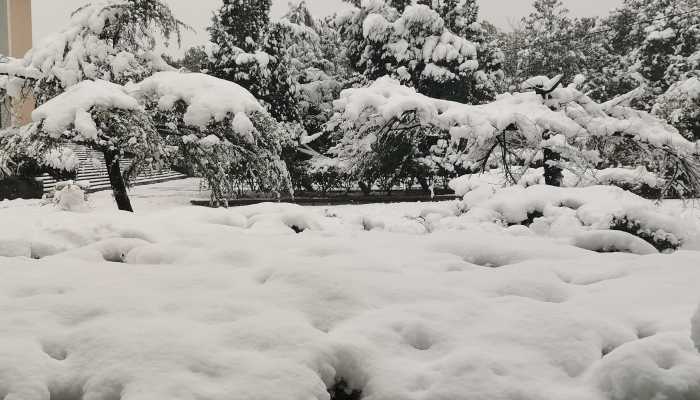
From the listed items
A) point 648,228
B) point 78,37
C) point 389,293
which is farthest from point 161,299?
point 78,37

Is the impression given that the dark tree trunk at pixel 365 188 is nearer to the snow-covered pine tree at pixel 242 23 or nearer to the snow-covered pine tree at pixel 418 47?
the snow-covered pine tree at pixel 418 47

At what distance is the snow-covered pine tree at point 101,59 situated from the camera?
6.75 metres

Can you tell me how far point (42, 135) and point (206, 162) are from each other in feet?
7.00

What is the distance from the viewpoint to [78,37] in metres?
6.98

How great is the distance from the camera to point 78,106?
18.1 ft

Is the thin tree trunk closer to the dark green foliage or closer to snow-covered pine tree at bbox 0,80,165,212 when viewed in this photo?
snow-covered pine tree at bbox 0,80,165,212

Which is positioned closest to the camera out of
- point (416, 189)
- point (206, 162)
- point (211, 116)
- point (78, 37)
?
point (211, 116)

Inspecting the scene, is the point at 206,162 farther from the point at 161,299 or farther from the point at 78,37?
the point at 161,299

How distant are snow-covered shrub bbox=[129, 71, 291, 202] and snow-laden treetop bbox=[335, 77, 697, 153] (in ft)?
4.29

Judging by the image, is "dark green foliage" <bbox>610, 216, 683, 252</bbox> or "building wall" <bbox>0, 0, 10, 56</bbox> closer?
"dark green foliage" <bbox>610, 216, 683, 252</bbox>

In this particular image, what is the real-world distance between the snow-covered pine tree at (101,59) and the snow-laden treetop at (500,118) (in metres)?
2.60

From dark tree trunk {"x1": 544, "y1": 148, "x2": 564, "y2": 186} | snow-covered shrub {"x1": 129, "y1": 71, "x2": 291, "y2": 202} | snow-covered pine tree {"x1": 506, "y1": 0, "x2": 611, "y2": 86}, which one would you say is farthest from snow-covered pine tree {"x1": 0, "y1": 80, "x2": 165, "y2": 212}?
snow-covered pine tree {"x1": 506, "y1": 0, "x2": 611, "y2": 86}

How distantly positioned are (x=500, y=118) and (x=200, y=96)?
3.23 meters

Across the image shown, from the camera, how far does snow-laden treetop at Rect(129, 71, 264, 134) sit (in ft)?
19.9
